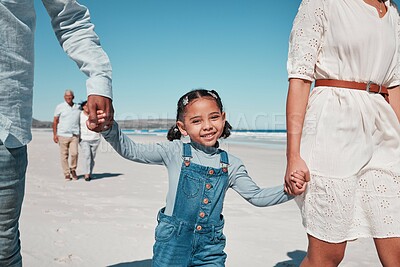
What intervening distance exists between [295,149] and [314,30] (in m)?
0.63

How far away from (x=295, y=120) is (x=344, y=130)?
25 cm

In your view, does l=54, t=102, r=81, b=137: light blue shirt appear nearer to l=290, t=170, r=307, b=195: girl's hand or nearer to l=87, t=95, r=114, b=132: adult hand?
l=87, t=95, r=114, b=132: adult hand

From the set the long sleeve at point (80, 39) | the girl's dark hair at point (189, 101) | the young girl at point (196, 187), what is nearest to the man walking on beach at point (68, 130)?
the girl's dark hair at point (189, 101)

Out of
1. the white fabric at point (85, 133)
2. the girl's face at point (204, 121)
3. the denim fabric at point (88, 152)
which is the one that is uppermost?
the girl's face at point (204, 121)

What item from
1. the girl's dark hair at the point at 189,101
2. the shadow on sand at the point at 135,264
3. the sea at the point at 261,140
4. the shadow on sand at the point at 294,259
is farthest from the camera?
the sea at the point at 261,140

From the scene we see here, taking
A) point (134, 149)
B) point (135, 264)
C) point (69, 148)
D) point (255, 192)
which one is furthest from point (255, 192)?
point (69, 148)

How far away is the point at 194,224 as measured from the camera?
8.09ft

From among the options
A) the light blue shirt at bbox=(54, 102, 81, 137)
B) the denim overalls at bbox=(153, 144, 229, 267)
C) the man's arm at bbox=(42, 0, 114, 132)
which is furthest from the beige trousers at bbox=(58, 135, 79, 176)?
the man's arm at bbox=(42, 0, 114, 132)

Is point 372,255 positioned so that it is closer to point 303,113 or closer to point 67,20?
point 303,113

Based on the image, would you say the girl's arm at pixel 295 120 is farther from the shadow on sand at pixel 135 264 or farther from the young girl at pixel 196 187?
the shadow on sand at pixel 135 264

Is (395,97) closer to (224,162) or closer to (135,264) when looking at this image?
(224,162)

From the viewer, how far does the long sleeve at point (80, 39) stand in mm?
1975

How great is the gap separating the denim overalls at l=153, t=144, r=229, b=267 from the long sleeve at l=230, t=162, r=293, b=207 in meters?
0.12

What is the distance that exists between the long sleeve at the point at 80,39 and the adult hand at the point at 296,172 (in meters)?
0.98
